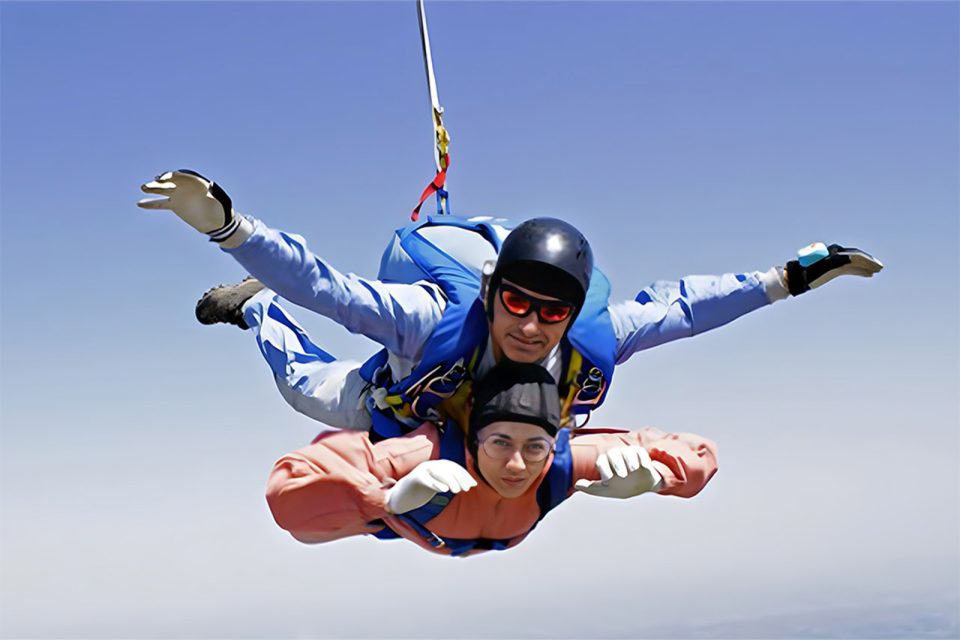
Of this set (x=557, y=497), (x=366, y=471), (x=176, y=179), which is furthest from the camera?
(x=557, y=497)

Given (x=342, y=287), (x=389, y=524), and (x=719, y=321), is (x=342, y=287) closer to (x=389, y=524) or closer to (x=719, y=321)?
(x=389, y=524)

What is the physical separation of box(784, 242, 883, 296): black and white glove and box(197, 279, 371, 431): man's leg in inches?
Result: 70.3

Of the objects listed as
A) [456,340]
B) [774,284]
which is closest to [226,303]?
[456,340]

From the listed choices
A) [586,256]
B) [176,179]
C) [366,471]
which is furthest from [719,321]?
[176,179]

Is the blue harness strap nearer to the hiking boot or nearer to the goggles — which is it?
the goggles

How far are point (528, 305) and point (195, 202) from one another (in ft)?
3.97

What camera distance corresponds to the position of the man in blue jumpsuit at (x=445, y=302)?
4.97m

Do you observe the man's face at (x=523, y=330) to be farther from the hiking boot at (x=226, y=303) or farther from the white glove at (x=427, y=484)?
the hiking boot at (x=226, y=303)

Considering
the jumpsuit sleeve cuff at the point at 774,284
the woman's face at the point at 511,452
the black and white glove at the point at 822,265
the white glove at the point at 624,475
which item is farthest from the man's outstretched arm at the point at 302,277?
the black and white glove at the point at 822,265

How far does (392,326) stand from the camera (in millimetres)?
5262

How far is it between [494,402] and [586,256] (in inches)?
24.3

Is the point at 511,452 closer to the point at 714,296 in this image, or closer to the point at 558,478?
the point at 558,478

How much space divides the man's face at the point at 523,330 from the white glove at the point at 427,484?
493 millimetres

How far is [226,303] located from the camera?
21.6 ft
